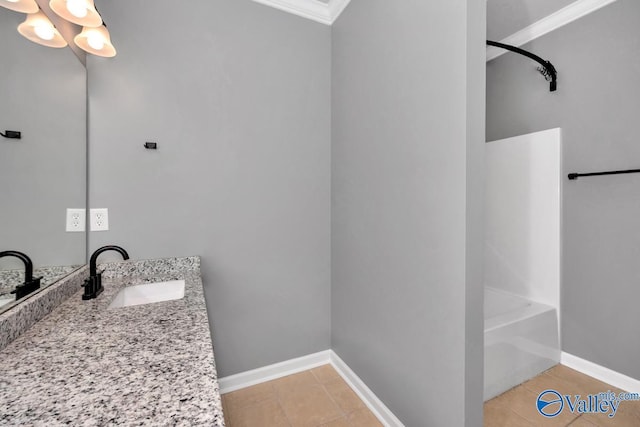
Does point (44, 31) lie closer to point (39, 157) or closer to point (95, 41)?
point (95, 41)

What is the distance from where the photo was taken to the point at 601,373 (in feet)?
6.32

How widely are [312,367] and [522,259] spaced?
201 centimetres

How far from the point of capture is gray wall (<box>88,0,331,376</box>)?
1612 mm

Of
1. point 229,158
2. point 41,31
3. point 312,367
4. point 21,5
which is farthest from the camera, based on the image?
point 312,367

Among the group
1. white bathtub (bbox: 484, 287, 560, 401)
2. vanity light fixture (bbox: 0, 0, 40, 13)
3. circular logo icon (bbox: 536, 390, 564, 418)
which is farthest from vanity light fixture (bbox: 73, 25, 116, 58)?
circular logo icon (bbox: 536, 390, 564, 418)

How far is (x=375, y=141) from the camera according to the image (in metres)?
1.67

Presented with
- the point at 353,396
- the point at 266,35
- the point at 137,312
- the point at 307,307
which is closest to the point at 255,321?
the point at 307,307

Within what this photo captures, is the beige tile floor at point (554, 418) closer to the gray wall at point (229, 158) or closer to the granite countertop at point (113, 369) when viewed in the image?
the gray wall at point (229, 158)

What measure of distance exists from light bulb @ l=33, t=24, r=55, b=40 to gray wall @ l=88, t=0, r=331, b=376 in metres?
0.39

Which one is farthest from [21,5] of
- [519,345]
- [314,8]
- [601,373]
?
[601,373]

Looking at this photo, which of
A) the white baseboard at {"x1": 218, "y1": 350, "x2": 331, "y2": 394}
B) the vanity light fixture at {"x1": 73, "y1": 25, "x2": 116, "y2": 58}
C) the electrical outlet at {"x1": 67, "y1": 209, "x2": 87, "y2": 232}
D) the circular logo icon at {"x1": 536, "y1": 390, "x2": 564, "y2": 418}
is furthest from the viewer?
the white baseboard at {"x1": 218, "y1": 350, "x2": 331, "y2": 394}

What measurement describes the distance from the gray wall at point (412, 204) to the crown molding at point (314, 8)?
90 mm

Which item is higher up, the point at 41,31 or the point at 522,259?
the point at 41,31

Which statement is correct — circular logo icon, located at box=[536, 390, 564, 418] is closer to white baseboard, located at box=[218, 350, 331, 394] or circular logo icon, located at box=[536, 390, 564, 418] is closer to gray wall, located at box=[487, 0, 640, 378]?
gray wall, located at box=[487, 0, 640, 378]
